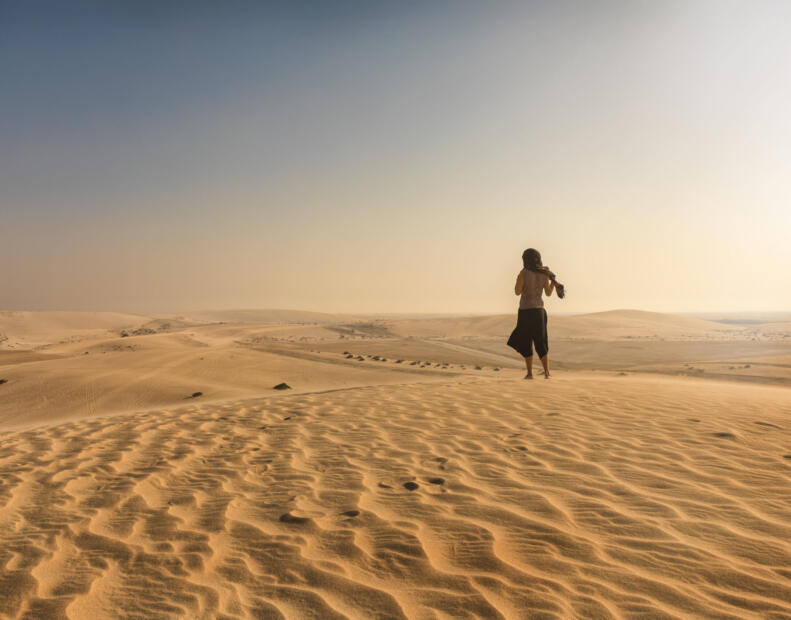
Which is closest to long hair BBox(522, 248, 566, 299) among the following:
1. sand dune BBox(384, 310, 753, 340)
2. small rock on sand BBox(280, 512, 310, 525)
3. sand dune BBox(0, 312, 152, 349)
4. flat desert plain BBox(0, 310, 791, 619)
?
flat desert plain BBox(0, 310, 791, 619)

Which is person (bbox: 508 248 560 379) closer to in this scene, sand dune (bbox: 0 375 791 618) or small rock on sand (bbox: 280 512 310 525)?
sand dune (bbox: 0 375 791 618)

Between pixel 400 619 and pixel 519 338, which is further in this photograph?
pixel 519 338

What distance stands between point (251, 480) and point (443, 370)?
9.88 m

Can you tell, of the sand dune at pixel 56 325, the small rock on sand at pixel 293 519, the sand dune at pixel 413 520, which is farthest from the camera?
the sand dune at pixel 56 325

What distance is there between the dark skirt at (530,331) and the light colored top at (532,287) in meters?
0.12

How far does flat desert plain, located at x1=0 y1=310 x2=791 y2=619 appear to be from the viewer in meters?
2.40

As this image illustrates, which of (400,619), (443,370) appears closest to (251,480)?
(400,619)

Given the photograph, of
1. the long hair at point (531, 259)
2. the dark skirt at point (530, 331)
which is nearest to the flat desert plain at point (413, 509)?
the dark skirt at point (530, 331)

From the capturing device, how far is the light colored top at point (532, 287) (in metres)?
8.92

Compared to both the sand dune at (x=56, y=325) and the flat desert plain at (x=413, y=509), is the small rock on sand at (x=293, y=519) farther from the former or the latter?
the sand dune at (x=56, y=325)

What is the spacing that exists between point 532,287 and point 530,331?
0.83m

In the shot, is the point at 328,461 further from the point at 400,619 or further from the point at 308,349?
the point at 308,349

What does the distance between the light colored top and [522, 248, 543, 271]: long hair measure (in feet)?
0.38

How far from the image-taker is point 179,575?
2670 millimetres
